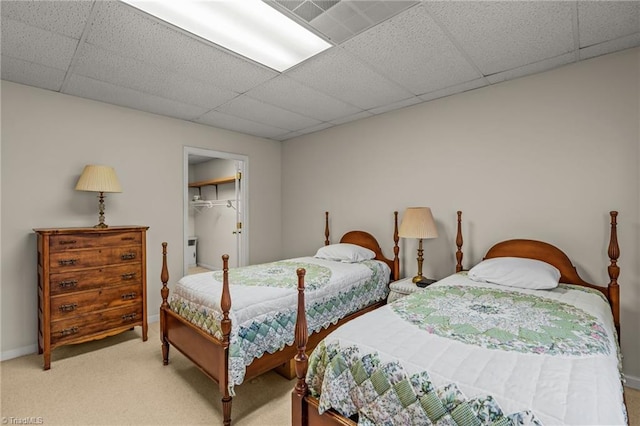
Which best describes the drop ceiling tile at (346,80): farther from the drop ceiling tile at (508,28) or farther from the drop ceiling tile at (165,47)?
the drop ceiling tile at (508,28)

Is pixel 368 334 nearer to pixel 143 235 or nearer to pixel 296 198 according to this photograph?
pixel 143 235

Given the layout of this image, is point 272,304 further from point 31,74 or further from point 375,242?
point 31,74

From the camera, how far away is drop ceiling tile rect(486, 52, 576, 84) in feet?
8.03

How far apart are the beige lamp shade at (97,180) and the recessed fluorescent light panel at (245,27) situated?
1.82 m

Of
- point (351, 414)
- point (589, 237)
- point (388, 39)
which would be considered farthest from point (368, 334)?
point (589, 237)

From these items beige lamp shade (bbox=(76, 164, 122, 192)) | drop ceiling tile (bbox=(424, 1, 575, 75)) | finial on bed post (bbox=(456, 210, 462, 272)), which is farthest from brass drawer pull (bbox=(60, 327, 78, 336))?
drop ceiling tile (bbox=(424, 1, 575, 75))

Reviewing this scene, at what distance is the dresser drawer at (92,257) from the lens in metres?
2.70

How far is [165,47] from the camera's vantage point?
87.7 inches

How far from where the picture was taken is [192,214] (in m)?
7.12

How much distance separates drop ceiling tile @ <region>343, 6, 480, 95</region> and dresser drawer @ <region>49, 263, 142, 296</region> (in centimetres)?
291

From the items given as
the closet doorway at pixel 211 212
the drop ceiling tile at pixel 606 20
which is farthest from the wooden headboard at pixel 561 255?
the closet doorway at pixel 211 212

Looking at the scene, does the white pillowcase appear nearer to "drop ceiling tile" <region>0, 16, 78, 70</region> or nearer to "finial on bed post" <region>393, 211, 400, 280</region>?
"finial on bed post" <region>393, 211, 400, 280</region>

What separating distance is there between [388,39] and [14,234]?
366cm

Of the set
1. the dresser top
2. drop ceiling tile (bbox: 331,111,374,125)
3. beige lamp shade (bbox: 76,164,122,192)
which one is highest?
drop ceiling tile (bbox: 331,111,374,125)
